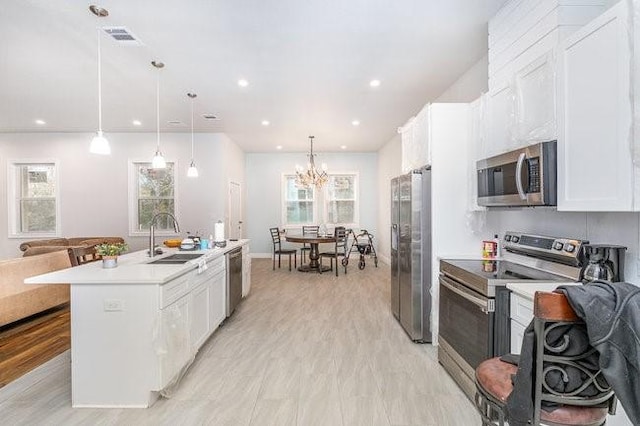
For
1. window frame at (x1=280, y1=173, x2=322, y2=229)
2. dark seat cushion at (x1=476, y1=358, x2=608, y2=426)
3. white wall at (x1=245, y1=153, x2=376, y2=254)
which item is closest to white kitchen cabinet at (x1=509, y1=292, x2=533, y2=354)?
dark seat cushion at (x1=476, y1=358, x2=608, y2=426)

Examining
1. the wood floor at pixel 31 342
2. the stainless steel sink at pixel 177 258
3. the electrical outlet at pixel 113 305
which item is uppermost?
the stainless steel sink at pixel 177 258

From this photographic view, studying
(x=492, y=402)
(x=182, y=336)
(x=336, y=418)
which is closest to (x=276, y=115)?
(x=182, y=336)

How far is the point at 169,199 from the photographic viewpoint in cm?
710

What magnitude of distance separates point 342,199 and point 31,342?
7.09 m

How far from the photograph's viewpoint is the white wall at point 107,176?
6.96m

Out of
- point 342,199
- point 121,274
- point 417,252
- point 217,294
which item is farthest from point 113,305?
point 342,199

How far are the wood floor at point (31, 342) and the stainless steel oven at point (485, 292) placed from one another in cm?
352

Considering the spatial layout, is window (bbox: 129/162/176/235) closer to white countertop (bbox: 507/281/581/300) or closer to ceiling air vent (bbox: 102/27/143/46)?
ceiling air vent (bbox: 102/27/143/46)

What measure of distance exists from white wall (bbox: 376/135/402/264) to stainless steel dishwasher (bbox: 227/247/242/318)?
4.01 m

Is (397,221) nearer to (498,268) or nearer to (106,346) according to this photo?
(498,268)

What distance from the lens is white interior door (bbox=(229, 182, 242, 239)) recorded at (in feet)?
24.8

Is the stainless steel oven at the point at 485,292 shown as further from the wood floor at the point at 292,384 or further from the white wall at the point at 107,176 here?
the white wall at the point at 107,176

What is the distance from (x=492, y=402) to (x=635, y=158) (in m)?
1.19

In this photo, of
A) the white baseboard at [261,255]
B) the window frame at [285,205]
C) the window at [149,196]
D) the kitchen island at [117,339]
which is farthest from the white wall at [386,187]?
the kitchen island at [117,339]
